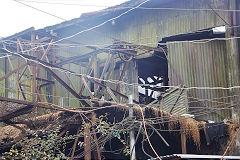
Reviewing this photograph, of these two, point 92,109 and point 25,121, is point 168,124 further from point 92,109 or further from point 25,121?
point 25,121

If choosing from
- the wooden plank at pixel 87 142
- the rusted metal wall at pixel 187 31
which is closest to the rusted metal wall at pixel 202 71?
the rusted metal wall at pixel 187 31

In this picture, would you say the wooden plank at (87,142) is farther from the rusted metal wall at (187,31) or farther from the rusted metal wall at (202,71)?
the rusted metal wall at (202,71)

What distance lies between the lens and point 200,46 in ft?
42.5

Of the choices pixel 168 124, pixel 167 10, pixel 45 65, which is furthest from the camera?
pixel 167 10

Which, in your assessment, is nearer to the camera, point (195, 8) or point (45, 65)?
point (45, 65)

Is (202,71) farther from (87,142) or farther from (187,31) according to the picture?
(87,142)

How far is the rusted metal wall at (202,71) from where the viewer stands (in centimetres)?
1225

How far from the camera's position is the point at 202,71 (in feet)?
41.9

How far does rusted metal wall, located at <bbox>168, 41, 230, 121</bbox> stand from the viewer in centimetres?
1225

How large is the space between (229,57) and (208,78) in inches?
46.9

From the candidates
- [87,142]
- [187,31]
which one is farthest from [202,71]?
[87,142]

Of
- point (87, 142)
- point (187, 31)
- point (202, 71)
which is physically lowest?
point (87, 142)

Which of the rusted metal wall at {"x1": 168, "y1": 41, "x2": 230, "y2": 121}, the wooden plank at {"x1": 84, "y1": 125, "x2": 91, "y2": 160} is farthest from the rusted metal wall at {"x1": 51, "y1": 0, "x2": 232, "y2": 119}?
the wooden plank at {"x1": 84, "y1": 125, "x2": 91, "y2": 160}

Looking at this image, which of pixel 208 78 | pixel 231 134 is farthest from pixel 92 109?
pixel 208 78
